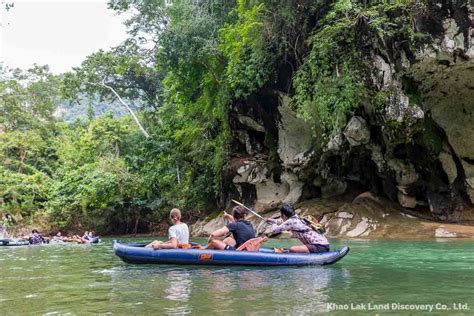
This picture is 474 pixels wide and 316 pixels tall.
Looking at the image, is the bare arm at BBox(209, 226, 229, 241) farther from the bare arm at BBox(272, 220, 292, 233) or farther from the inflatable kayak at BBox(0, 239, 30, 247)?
the inflatable kayak at BBox(0, 239, 30, 247)

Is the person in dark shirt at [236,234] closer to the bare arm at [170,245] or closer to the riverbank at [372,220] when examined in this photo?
the bare arm at [170,245]

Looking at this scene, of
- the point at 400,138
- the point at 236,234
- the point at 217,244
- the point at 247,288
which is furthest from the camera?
the point at 400,138

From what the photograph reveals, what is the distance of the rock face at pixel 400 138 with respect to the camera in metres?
13.4

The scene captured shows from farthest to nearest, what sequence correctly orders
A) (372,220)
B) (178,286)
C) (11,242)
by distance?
(11,242), (372,220), (178,286)

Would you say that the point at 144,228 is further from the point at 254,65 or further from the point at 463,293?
the point at 463,293

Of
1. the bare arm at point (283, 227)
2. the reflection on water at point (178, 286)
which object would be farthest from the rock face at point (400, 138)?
the reflection on water at point (178, 286)

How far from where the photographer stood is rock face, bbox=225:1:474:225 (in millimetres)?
13352

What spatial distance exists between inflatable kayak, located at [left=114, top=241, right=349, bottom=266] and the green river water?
116mm

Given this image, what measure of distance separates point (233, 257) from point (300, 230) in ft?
3.45

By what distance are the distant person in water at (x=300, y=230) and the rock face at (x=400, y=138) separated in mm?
7386

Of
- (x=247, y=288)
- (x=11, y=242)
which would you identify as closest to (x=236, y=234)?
(x=247, y=288)

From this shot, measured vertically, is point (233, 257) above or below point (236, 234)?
below

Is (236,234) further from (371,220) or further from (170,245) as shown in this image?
(371,220)

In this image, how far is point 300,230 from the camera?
24.9ft
